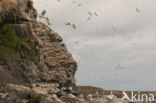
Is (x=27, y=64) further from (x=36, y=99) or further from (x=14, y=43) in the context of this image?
(x=36, y=99)

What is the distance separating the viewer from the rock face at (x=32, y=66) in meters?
40.0

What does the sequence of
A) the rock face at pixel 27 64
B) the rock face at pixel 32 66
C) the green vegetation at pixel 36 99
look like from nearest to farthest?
the green vegetation at pixel 36 99 → the rock face at pixel 32 66 → the rock face at pixel 27 64

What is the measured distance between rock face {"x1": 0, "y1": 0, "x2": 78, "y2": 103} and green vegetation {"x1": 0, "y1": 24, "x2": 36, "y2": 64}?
1.64 feet

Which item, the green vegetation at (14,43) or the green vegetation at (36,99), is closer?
the green vegetation at (36,99)

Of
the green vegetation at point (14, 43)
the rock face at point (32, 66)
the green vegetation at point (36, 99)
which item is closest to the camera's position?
the green vegetation at point (36, 99)

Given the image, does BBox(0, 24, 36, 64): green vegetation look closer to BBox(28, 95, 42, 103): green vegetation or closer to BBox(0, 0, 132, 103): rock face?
BBox(0, 0, 132, 103): rock face

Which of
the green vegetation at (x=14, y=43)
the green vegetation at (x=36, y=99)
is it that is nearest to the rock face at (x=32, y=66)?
the green vegetation at (x=36, y=99)

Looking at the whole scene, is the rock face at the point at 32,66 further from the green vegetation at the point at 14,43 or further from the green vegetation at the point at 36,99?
the green vegetation at the point at 14,43

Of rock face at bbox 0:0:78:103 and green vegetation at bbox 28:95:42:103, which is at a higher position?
rock face at bbox 0:0:78:103

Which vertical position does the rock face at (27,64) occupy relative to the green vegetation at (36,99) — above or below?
above

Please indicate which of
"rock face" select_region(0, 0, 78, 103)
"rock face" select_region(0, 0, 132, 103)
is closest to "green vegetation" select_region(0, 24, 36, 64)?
"rock face" select_region(0, 0, 132, 103)

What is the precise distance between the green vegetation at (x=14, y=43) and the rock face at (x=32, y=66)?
499 mm

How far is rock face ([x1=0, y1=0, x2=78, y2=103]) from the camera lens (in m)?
40.0

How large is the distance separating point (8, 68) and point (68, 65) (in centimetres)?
3500
